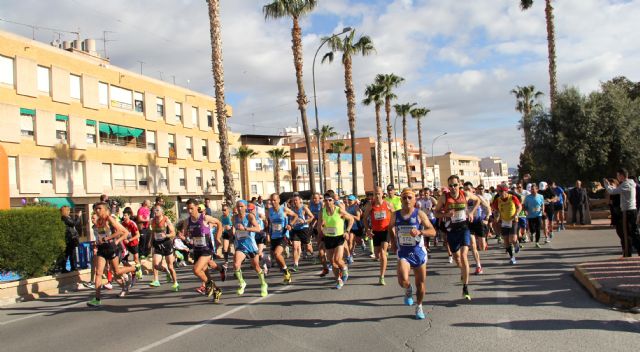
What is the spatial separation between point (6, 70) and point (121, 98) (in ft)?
31.7

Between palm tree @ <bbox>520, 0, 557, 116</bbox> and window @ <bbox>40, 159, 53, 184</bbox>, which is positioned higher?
palm tree @ <bbox>520, 0, 557, 116</bbox>

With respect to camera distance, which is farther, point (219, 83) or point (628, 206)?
point (219, 83)

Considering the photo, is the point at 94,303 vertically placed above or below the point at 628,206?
below

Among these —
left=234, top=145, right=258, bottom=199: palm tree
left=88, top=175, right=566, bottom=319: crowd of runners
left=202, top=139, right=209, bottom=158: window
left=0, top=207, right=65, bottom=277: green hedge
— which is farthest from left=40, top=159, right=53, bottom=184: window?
left=234, top=145, right=258, bottom=199: palm tree

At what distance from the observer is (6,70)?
3014 cm

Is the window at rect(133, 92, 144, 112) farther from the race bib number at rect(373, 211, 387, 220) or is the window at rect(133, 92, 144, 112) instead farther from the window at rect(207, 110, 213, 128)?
the race bib number at rect(373, 211, 387, 220)

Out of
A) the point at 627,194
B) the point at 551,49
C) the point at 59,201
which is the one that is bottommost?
the point at 627,194

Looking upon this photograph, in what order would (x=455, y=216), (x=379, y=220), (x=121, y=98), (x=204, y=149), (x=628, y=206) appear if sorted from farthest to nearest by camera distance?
(x=204, y=149) → (x=121, y=98) → (x=379, y=220) → (x=628, y=206) → (x=455, y=216)

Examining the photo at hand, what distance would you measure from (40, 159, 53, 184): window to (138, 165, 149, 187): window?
8419mm

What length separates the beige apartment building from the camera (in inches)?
1222

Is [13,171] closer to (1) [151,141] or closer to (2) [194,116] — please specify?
(1) [151,141]

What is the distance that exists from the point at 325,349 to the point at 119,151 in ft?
118

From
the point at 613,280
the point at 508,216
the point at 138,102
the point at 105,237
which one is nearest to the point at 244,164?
the point at 138,102

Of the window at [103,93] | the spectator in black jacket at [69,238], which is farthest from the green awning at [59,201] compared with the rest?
the spectator in black jacket at [69,238]
